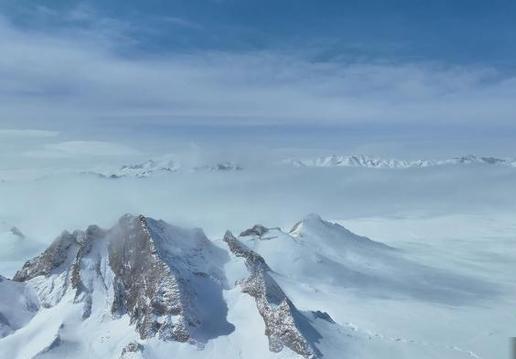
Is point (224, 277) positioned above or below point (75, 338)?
above

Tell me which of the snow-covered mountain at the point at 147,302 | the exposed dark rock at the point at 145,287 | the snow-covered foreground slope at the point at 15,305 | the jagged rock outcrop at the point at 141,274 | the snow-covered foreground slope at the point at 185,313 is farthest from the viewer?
the snow-covered foreground slope at the point at 15,305

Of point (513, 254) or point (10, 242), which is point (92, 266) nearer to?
point (10, 242)

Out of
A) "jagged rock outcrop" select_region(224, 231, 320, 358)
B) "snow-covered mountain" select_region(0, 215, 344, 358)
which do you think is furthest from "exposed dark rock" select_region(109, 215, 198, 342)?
"jagged rock outcrop" select_region(224, 231, 320, 358)

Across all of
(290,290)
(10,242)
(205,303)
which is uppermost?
(205,303)

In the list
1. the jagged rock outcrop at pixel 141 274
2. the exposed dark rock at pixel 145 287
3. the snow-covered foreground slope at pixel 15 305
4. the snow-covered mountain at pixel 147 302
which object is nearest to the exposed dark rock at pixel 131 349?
the snow-covered mountain at pixel 147 302

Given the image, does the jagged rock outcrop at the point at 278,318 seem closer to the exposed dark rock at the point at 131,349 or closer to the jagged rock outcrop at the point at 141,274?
the jagged rock outcrop at the point at 141,274

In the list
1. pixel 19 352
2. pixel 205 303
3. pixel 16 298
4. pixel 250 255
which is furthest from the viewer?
pixel 250 255

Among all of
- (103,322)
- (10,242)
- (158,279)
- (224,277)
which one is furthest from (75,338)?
(10,242)
